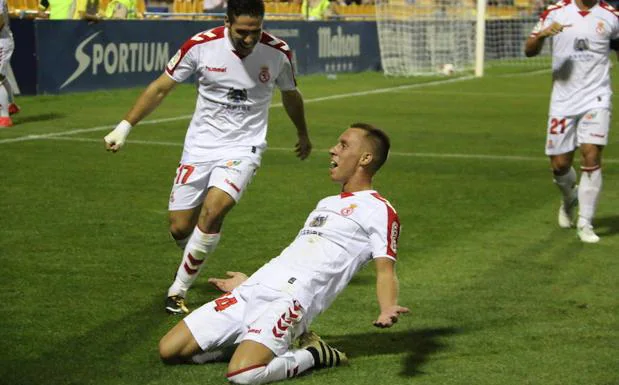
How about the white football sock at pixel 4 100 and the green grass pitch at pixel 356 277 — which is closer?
the green grass pitch at pixel 356 277

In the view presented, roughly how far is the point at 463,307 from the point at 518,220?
12.2 ft

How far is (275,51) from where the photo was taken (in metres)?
8.45

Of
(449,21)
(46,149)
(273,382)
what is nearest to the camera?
(273,382)

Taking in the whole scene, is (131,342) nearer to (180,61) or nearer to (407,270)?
(180,61)

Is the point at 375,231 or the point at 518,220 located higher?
the point at 375,231

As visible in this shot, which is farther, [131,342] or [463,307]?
[463,307]

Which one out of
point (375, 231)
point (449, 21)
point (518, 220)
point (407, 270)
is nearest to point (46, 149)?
point (518, 220)

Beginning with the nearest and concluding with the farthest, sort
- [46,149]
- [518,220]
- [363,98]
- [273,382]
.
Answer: [273,382], [518,220], [46,149], [363,98]

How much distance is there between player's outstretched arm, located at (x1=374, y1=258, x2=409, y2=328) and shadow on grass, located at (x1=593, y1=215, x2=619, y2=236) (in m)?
5.40

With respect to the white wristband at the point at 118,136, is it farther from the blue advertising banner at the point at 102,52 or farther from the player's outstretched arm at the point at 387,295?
the blue advertising banner at the point at 102,52

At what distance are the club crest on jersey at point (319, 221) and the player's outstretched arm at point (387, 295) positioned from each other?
1.61 ft

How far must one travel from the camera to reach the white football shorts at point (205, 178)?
8250 mm

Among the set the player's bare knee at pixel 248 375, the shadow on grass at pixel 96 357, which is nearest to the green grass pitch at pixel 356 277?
the shadow on grass at pixel 96 357

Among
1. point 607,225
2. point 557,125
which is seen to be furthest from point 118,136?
point 607,225
